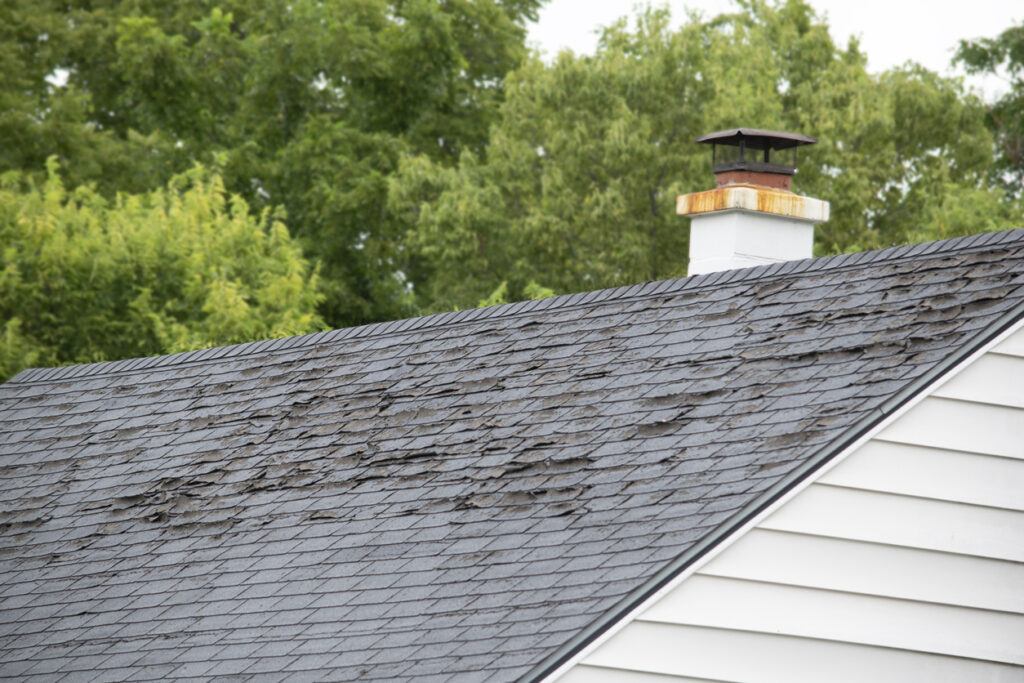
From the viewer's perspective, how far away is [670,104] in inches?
1204

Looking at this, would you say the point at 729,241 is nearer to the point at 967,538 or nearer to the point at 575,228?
the point at 967,538

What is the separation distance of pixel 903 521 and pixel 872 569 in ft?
0.91

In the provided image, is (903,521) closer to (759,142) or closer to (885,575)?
(885,575)

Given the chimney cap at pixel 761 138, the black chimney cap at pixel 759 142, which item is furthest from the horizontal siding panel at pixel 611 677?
the chimney cap at pixel 761 138

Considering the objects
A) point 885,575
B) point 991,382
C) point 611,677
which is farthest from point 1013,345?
point 611,677

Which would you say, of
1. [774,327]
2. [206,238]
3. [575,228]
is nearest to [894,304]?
[774,327]

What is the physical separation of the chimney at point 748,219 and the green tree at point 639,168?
17330mm

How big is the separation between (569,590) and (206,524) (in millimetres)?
3031

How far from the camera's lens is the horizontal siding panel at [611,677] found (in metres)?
6.13

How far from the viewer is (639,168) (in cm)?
2973

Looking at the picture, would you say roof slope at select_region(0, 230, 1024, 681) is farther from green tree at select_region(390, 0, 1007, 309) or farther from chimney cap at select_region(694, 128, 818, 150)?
green tree at select_region(390, 0, 1007, 309)

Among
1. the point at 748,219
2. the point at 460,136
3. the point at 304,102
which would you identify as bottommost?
the point at 748,219

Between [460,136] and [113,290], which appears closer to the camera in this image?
[113,290]

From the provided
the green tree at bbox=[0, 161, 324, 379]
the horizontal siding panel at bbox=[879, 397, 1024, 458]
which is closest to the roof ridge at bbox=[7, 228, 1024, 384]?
the horizontal siding panel at bbox=[879, 397, 1024, 458]
